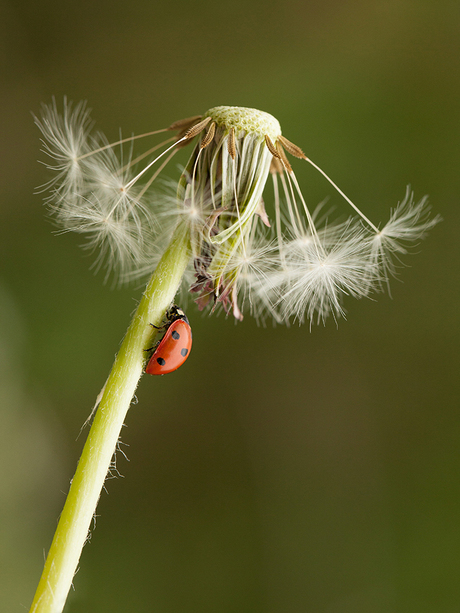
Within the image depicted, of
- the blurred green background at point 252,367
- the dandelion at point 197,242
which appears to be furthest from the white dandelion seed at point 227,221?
the blurred green background at point 252,367

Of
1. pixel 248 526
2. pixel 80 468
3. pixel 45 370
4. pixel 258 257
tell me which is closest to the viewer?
pixel 80 468

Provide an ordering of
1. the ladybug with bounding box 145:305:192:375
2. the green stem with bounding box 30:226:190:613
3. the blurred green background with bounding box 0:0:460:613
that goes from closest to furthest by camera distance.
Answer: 1. the green stem with bounding box 30:226:190:613
2. the ladybug with bounding box 145:305:192:375
3. the blurred green background with bounding box 0:0:460:613

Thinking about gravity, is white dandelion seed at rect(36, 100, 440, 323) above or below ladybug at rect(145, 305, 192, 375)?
above

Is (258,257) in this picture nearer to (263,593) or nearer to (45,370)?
(45,370)

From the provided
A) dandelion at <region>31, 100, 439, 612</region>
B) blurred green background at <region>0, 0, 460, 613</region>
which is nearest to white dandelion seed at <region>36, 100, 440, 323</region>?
dandelion at <region>31, 100, 439, 612</region>

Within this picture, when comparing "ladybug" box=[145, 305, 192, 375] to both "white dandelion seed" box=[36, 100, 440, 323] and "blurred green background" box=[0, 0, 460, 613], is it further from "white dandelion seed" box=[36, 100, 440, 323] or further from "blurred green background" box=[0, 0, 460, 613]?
"blurred green background" box=[0, 0, 460, 613]

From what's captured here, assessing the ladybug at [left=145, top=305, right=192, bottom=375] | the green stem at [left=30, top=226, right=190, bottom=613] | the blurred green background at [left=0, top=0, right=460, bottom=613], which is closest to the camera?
the green stem at [left=30, top=226, right=190, bottom=613]

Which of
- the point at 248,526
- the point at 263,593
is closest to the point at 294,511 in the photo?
the point at 248,526

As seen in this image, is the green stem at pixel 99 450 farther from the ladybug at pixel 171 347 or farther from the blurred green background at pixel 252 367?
the blurred green background at pixel 252 367
